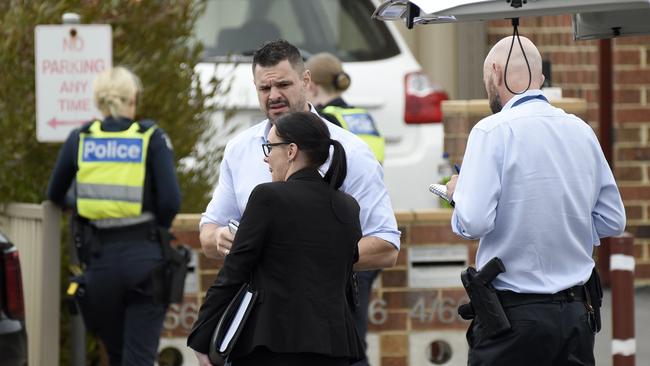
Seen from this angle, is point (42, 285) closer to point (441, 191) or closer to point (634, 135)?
point (441, 191)

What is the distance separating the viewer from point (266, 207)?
5.38 metres

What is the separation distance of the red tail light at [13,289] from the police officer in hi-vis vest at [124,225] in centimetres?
83

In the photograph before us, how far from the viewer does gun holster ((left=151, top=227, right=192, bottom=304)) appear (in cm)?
798

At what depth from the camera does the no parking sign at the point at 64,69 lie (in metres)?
8.95

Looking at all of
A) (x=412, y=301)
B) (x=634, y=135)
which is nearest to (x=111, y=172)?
(x=412, y=301)

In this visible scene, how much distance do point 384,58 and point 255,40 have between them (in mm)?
827

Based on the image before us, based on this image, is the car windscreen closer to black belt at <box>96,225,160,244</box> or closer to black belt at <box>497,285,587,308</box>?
black belt at <box>96,225,160,244</box>

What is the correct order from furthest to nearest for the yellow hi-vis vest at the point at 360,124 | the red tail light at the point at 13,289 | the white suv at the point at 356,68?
the white suv at the point at 356,68 < the yellow hi-vis vest at the point at 360,124 < the red tail light at the point at 13,289

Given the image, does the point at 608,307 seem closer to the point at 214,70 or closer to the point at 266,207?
the point at 214,70

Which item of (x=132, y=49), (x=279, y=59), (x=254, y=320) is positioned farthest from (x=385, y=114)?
(x=254, y=320)

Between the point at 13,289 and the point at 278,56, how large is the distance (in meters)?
1.73

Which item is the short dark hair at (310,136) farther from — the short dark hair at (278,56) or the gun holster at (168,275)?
the gun holster at (168,275)

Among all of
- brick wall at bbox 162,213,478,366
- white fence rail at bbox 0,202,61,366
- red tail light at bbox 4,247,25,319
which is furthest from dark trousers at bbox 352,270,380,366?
red tail light at bbox 4,247,25,319

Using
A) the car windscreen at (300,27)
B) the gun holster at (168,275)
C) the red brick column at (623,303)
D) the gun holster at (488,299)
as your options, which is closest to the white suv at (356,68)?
the car windscreen at (300,27)
